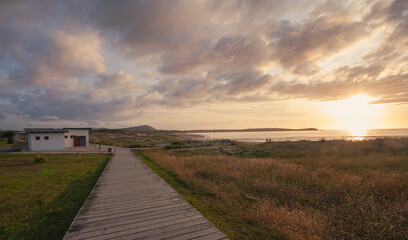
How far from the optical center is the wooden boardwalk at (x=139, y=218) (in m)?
4.30

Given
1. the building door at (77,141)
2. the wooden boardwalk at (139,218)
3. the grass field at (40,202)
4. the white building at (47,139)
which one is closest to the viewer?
the wooden boardwalk at (139,218)

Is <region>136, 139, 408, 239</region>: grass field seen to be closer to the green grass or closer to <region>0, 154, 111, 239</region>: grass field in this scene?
the green grass

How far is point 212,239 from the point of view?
407 cm

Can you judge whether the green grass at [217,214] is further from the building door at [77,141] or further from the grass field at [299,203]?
the building door at [77,141]

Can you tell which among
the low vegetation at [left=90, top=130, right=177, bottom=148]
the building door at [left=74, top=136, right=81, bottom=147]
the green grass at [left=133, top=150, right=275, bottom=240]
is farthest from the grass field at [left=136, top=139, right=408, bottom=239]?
the building door at [left=74, top=136, right=81, bottom=147]

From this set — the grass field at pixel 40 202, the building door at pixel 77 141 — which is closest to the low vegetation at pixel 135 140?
the building door at pixel 77 141

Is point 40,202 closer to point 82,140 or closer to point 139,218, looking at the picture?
point 139,218

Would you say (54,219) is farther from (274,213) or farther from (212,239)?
(274,213)

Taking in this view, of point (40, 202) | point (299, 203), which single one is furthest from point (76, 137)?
point (299, 203)

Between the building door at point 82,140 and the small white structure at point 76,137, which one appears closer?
the small white structure at point 76,137

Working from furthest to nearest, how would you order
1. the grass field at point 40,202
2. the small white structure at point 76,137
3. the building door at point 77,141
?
1. the building door at point 77,141
2. the small white structure at point 76,137
3. the grass field at point 40,202

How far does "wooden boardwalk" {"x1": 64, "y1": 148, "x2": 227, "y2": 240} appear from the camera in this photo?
430 centimetres

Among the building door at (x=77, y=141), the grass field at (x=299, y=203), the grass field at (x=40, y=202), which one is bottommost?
the grass field at (x=299, y=203)

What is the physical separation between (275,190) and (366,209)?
316cm
